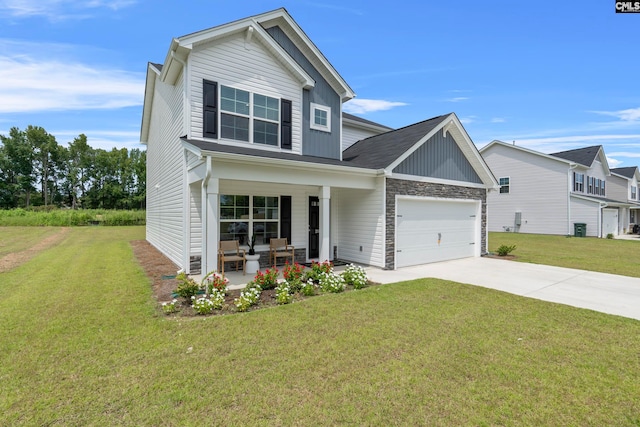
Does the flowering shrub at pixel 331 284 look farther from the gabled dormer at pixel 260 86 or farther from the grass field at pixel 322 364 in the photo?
the gabled dormer at pixel 260 86

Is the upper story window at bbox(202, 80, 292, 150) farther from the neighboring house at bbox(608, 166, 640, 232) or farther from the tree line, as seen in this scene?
the tree line

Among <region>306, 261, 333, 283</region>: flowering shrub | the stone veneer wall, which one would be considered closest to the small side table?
<region>306, 261, 333, 283</region>: flowering shrub

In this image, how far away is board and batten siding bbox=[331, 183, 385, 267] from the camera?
9172 mm

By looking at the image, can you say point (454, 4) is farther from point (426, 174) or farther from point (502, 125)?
point (502, 125)

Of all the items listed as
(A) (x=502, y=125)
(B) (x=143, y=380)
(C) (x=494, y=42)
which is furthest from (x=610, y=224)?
(B) (x=143, y=380)

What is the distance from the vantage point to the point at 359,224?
9.95m

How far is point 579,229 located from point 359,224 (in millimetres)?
20308

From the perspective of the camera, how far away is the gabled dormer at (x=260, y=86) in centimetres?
793

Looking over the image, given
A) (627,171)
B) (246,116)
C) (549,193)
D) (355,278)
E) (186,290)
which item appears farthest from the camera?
(627,171)

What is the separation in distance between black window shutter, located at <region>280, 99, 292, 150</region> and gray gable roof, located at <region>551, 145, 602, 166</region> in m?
25.7

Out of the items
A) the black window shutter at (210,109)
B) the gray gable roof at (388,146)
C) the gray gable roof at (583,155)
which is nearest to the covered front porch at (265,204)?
the gray gable roof at (388,146)

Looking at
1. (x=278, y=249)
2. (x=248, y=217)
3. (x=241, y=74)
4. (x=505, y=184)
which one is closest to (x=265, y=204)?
(x=248, y=217)

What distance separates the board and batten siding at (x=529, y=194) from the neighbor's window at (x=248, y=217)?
68.8 ft

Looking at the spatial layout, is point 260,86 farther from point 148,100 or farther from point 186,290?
point 148,100
